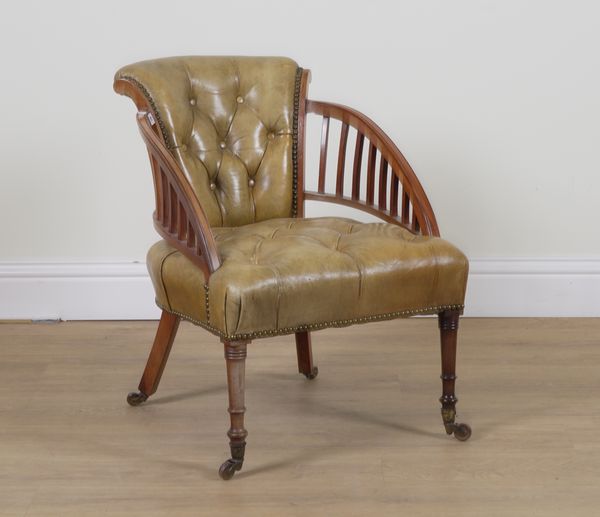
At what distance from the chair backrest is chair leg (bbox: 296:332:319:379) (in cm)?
34

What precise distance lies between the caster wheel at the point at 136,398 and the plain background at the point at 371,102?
805 mm

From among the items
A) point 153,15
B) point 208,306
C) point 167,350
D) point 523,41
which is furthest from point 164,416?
point 523,41

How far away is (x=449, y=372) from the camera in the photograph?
7.67 ft

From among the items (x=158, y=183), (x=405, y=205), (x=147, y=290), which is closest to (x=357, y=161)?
(x=405, y=205)

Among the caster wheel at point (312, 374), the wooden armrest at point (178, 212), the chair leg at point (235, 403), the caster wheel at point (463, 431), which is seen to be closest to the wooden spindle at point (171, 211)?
the wooden armrest at point (178, 212)

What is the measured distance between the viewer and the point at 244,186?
2.59 meters

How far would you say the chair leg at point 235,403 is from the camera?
211cm

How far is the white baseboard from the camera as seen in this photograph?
3.29 metres

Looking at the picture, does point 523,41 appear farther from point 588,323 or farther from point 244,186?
point 244,186

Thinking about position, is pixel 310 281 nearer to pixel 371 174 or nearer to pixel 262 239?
pixel 262 239

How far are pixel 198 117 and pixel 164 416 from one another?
28.8 inches

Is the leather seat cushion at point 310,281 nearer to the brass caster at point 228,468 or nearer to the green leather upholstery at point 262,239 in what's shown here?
the green leather upholstery at point 262,239

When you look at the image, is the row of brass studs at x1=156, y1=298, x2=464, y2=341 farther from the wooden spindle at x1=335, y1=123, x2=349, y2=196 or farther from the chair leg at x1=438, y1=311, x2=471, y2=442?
the wooden spindle at x1=335, y1=123, x2=349, y2=196

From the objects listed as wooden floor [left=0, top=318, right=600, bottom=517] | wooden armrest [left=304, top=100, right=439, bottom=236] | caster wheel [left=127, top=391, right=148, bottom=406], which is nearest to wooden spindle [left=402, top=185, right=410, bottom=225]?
wooden armrest [left=304, top=100, right=439, bottom=236]
